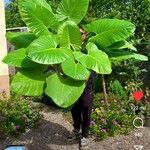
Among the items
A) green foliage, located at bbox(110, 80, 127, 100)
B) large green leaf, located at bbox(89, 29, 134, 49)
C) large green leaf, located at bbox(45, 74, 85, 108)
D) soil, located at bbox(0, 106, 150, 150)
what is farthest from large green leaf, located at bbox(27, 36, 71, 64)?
green foliage, located at bbox(110, 80, 127, 100)

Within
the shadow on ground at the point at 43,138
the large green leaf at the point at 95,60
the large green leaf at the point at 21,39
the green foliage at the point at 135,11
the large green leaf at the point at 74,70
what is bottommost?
the shadow on ground at the point at 43,138

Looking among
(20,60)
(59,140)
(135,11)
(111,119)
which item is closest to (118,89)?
(135,11)

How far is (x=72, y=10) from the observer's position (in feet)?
17.7

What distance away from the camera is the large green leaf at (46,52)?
4.98m

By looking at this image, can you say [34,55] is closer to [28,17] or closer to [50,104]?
[28,17]

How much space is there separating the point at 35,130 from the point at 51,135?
0.30 metres

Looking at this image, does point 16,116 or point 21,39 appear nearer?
point 21,39

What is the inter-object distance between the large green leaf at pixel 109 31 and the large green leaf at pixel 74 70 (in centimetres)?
39

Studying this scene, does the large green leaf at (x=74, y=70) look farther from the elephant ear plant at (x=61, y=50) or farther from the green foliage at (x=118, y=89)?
the green foliage at (x=118, y=89)

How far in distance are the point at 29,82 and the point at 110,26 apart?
1014mm

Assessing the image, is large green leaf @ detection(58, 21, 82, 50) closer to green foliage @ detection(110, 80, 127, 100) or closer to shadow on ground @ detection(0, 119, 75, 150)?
shadow on ground @ detection(0, 119, 75, 150)

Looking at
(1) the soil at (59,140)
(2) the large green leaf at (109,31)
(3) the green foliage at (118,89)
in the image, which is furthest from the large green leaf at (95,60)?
(3) the green foliage at (118,89)

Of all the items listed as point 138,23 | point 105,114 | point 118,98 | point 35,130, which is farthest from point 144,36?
point 35,130

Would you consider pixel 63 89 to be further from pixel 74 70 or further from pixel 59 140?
pixel 59 140
